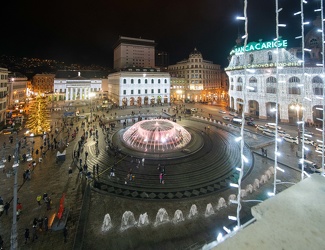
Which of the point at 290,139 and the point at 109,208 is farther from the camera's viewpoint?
the point at 290,139

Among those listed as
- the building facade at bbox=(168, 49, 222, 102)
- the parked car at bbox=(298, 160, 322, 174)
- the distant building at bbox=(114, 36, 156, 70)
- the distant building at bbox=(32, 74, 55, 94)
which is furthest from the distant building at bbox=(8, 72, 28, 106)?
the parked car at bbox=(298, 160, 322, 174)

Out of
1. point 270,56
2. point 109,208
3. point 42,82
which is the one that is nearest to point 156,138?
point 109,208

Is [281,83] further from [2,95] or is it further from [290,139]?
[2,95]

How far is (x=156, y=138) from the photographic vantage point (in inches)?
1241

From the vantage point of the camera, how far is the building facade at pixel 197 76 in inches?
3711

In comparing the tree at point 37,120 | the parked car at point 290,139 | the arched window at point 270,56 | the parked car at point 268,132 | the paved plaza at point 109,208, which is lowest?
the paved plaza at point 109,208

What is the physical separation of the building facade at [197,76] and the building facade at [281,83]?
34160mm

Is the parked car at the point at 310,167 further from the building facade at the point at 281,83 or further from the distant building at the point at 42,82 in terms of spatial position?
the distant building at the point at 42,82

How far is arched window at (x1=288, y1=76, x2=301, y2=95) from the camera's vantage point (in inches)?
1837

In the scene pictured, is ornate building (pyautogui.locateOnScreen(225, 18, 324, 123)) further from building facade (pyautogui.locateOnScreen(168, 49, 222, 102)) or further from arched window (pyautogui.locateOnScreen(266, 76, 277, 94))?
building facade (pyautogui.locateOnScreen(168, 49, 222, 102))

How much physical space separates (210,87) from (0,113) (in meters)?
85.0

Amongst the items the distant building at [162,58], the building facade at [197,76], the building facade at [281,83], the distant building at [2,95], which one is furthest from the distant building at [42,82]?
the building facade at [281,83]

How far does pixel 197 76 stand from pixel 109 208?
282 feet

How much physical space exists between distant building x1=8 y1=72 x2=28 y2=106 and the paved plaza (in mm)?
63694
